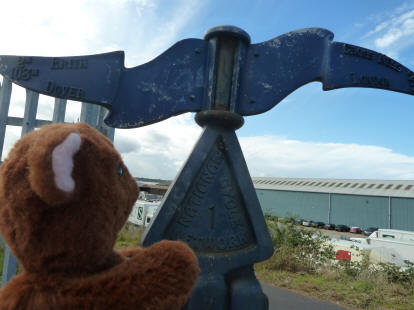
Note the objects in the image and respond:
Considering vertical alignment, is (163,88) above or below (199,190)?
above

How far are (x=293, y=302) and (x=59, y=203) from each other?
3899 mm

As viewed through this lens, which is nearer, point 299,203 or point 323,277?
point 323,277

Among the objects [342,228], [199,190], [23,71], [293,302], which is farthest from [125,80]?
[342,228]

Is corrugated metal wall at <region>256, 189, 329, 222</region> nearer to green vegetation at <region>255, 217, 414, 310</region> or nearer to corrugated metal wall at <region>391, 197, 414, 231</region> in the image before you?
corrugated metal wall at <region>391, 197, 414, 231</region>

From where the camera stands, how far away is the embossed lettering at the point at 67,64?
1.70 metres

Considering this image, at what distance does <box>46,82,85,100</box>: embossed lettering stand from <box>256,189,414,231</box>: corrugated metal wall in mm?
16546

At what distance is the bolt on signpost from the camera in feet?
5.54

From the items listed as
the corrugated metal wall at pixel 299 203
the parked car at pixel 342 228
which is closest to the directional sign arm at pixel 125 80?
the corrugated metal wall at pixel 299 203

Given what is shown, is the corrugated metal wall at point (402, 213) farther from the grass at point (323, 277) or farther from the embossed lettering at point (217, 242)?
the embossed lettering at point (217, 242)

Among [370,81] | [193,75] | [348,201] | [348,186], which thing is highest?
[348,186]

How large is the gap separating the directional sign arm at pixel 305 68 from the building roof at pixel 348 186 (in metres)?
20.4

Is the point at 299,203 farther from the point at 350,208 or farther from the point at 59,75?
the point at 59,75

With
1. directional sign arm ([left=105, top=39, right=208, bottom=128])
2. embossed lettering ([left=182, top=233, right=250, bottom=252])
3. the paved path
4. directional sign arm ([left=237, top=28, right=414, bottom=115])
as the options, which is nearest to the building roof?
the paved path

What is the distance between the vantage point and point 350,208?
21531 millimetres
